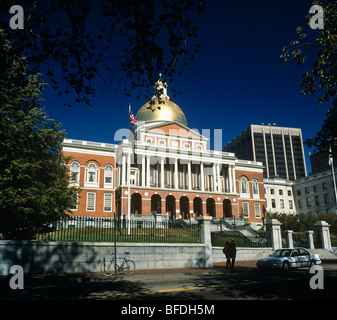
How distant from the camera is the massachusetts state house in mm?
49562

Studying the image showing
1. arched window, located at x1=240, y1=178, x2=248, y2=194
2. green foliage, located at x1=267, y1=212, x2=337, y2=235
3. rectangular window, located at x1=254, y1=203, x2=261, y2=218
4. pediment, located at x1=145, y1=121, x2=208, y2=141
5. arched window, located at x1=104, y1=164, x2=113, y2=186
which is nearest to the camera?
green foliage, located at x1=267, y1=212, x2=337, y2=235

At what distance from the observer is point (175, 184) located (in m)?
52.7

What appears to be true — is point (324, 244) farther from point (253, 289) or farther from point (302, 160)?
point (302, 160)

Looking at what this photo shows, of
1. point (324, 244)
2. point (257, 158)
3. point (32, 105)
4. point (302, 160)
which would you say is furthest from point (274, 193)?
point (302, 160)

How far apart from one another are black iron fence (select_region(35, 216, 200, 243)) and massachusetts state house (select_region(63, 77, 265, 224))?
25.0 meters

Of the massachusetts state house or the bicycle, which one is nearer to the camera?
the bicycle

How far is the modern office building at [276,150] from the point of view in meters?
164

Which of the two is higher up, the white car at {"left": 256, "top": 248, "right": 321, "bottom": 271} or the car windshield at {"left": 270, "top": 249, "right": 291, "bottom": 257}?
the car windshield at {"left": 270, "top": 249, "right": 291, "bottom": 257}

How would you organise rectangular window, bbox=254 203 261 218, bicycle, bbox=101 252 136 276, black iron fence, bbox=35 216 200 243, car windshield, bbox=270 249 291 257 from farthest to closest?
rectangular window, bbox=254 203 261 218, car windshield, bbox=270 249 291 257, black iron fence, bbox=35 216 200 243, bicycle, bbox=101 252 136 276

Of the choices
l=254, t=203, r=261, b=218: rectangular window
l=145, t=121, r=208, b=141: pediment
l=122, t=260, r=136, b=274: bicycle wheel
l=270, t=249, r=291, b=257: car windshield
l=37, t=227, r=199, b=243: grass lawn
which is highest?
l=145, t=121, r=208, b=141: pediment

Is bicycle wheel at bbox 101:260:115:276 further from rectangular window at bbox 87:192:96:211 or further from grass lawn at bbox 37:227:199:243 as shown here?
rectangular window at bbox 87:192:96:211

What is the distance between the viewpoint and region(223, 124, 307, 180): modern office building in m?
164

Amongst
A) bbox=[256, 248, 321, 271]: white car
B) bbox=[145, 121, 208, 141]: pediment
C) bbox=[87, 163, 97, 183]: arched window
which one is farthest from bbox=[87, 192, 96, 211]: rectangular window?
bbox=[256, 248, 321, 271]: white car
